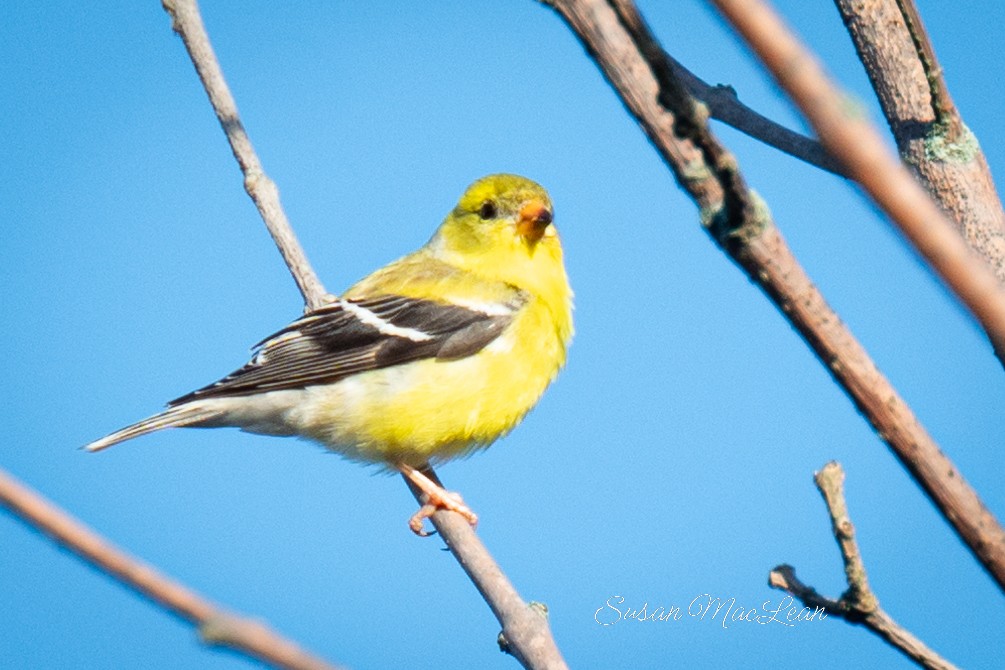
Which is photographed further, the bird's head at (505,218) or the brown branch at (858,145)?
the bird's head at (505,218)

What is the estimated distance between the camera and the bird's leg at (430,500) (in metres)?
4.13

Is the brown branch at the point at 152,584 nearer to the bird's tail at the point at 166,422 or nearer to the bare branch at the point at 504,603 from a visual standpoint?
the bare branch at the point at 504,603

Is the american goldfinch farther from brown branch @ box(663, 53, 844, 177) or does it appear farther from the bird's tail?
brown branch @ box(663, 53, 844, 177)

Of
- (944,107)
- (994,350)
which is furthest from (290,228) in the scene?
(994,350)

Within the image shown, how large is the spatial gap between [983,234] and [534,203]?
2.70m

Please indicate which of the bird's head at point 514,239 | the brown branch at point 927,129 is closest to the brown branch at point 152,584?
the brown branch at point 927,129

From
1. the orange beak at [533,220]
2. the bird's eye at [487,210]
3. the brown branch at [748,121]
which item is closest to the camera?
the brown branch at [748,121]

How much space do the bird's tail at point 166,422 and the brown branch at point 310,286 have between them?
0.78 m

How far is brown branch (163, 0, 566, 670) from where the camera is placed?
2553mm

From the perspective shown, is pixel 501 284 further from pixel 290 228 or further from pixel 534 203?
pixel 290 228

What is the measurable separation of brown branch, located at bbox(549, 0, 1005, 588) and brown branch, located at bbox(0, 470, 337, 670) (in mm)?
565

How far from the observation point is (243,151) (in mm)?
4410

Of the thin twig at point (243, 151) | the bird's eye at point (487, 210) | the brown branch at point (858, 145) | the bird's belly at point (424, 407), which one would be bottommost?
Result: the brown branch at point (858, 145)

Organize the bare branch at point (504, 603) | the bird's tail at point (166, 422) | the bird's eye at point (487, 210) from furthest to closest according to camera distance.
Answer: the bird's eye at point (487, 210)
the bird's tail at point (166, 422)
the bare branch at point (504, 603)
